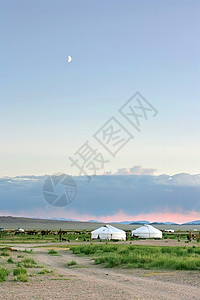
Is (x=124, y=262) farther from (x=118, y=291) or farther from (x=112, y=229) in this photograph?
(x=112, y=229)

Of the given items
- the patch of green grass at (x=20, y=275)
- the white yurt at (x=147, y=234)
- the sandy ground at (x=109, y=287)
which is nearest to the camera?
the sandy ground at (x=109, y=287)

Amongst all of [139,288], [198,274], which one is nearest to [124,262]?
[198,274]

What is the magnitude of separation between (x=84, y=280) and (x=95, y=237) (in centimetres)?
5970

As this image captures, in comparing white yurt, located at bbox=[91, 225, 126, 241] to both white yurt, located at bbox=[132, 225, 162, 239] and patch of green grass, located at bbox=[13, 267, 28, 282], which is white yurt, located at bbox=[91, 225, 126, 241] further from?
patch of green grass, located at bbox=[13, 267, 28, 282]

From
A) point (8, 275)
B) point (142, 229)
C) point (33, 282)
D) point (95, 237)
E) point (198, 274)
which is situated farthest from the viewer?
point (142, 229)

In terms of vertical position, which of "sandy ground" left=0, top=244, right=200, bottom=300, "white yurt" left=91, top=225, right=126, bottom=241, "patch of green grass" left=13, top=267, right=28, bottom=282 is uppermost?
"white yurt" left=91, top=225, right=126, bottom=241

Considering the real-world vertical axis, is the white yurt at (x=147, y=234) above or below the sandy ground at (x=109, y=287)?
above

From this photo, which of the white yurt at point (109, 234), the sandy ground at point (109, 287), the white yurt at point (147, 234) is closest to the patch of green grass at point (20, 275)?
the sandy ground at point (109, 287)

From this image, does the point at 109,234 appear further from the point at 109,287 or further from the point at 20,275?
the point at 109,287

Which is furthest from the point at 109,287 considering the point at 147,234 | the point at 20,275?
the point at 147,234

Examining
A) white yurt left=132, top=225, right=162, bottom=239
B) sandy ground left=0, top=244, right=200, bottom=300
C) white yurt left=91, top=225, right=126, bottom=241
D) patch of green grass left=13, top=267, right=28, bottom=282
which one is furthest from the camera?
white yurt left=132, top=225, right=162, bottom=239

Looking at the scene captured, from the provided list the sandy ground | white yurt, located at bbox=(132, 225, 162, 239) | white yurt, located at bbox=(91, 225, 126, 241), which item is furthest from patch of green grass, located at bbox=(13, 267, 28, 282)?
white yurt, located at bbox=(132, 225, 162, 239)

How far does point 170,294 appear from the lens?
16453 mm

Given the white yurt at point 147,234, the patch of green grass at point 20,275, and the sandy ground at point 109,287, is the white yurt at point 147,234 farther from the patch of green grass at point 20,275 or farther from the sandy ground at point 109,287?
the patch of green grass at point 20,275
